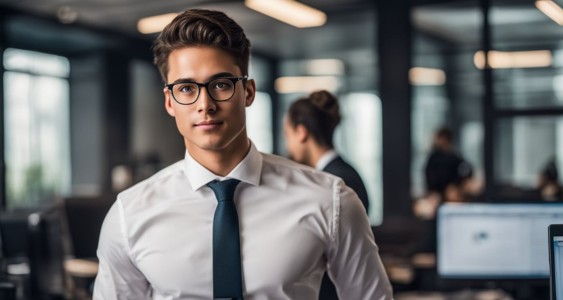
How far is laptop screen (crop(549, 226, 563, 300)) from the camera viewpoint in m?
1.55

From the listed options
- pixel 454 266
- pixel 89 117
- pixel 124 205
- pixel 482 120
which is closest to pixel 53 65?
pixel 89 117

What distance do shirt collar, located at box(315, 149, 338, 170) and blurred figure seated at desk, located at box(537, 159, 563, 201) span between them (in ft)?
13.9

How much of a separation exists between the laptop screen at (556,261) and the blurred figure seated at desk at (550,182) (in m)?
5.32

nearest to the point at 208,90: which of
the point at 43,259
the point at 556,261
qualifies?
the point at 556,261

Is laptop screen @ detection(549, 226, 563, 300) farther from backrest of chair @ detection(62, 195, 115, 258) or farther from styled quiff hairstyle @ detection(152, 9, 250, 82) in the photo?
backrest of chair @ detection(62, 195, 115, 258)

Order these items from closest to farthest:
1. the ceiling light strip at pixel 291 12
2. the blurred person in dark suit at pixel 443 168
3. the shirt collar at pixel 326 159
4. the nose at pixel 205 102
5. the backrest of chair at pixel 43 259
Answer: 1. the nose at pixel 205 102
2. the shirt collar at pixel 326 159
3. the backrest of chair at pixel 43 259
4. the blurred person in dark suit at pixel 443 168
5. the ceiling light strip at pixel 291 12

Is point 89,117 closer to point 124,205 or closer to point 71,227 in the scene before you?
point 71,227

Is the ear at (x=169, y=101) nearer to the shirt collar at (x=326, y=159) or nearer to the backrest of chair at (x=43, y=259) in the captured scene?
A: the shirt collar at (x=326, y=159)

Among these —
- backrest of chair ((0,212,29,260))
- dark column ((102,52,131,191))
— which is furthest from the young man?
dark column ((102,52,131,191))

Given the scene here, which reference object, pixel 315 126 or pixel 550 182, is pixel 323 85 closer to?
pixel 550 182

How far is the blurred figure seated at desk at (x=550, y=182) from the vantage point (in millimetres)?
6762

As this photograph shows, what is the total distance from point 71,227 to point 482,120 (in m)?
3.85

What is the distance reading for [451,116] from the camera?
11.6m

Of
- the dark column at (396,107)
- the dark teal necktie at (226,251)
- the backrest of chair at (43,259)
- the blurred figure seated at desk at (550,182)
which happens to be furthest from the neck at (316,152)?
the dark column at (396,107)
